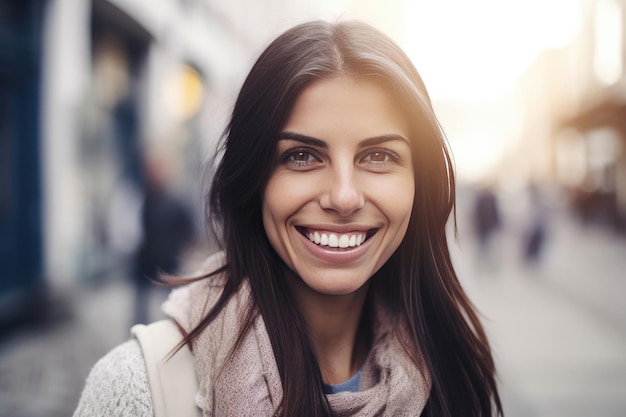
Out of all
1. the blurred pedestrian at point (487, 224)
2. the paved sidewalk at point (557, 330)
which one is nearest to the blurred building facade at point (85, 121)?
the paved sidewalk at point (557, 330)

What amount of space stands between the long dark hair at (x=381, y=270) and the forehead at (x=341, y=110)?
0.03 m

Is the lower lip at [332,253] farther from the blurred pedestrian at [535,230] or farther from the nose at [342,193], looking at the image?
the blurred pedestrian at [535,230]

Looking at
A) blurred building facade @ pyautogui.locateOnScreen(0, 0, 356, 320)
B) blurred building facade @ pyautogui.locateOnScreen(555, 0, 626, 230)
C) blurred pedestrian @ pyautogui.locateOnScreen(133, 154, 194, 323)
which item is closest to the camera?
blurred pedestrian @ pyautogui.locateOnScreen(133, 154, 194, 323)

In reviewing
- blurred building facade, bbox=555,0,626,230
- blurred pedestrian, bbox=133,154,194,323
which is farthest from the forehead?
blurred building facade, bbox=555,0,626,230

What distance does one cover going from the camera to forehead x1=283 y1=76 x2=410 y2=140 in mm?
1457

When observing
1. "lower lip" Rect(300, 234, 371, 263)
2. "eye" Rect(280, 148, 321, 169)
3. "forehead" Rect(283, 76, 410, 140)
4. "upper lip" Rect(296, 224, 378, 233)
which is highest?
"forehead" Rect(283, 76, 410, 140)

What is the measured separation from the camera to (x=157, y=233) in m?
5.82

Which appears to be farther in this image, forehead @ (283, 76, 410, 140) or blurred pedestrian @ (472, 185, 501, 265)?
blurred pedestrian @ (472, 185, 501, 265)

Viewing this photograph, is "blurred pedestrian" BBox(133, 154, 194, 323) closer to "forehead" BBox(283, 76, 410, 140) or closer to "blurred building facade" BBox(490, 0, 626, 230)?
"forehead" BBox(283, 76, 410, 140)

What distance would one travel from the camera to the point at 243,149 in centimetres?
154

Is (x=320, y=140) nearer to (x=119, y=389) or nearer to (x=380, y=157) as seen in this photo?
(x=380, y=157)

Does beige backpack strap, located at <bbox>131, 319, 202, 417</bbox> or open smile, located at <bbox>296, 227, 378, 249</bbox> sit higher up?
open smile, located at <bbox>296, 227, 378, 249</bbox>

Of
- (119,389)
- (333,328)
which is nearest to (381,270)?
(333,328)

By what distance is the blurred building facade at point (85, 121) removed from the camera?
7.25m
